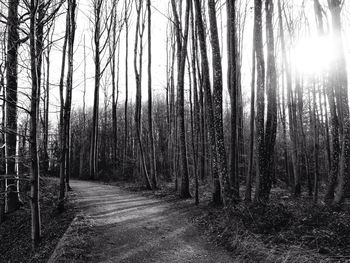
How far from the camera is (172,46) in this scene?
1834 centimetres

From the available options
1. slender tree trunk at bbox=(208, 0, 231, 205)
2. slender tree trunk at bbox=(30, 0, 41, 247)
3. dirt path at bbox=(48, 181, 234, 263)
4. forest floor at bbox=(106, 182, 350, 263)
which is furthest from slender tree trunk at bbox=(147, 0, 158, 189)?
slender tree trunk at bbox=(30, 0, 41, 247)

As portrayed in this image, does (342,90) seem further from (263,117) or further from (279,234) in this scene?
(279,234)

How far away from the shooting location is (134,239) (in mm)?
6008

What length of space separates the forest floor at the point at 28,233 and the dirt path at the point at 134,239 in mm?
475

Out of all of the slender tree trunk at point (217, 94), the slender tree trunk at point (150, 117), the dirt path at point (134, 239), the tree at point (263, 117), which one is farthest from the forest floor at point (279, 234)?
the slender tree trunk at point (150, 117)

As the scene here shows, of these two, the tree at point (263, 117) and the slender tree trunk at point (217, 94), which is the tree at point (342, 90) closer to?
the tree at point (263, 117)

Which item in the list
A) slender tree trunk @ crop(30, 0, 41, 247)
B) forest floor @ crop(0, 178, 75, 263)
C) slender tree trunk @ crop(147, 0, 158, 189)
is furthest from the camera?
slender tree trunk @ crop(147, 0, 158, 189)

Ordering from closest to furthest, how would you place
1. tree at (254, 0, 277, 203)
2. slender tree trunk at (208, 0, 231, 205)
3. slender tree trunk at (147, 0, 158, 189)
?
slender tree trunk at (208, 0, 231, 205), tree at (254, 0, 277, 203), slender tree trunk at (147, 0, 158, 189)

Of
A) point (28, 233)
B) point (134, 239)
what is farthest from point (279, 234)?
point (28, 233)

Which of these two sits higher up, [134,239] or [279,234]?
[279,234]

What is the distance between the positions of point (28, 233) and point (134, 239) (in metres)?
4.53

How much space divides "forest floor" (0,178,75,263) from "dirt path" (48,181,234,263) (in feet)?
1.56

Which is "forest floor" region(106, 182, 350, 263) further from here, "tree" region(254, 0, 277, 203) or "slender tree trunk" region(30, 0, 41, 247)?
"slender tree trunk" region(30, 0, 41, 247)

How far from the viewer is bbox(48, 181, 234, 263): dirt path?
5.00 metres
